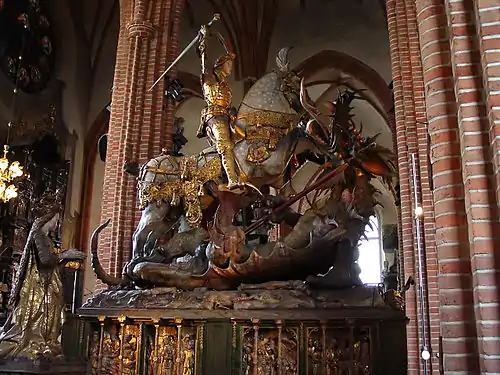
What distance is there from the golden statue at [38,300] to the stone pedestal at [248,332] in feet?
1.26

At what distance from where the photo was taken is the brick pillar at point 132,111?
8.87 metres

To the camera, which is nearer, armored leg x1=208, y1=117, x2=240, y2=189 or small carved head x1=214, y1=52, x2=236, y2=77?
armored leg x1=208, y1=117, x2=240, y2=189

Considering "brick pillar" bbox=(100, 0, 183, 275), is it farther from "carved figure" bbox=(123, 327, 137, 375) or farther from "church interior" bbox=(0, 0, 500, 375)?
"carved figure" bbox=(123, 327, 137, 375)

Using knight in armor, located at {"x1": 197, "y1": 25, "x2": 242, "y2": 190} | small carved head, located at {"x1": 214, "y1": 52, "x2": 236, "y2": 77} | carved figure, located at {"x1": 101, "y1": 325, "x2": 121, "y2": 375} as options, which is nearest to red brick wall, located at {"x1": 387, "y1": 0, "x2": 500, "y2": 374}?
knight in armor, located at {"x1": 197, "y1": 25, "x2": 242, "y2": 190}

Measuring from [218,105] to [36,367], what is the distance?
11.6 ft

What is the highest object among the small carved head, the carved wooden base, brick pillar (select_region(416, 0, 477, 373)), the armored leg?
the small carved head

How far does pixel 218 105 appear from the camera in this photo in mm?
7051

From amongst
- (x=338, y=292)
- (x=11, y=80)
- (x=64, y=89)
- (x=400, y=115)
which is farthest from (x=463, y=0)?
(x=64, y=89)

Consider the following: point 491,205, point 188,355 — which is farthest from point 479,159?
point 188,355

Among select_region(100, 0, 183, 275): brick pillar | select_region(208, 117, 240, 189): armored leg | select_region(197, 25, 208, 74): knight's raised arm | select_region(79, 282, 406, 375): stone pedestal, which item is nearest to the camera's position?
select_region(79, 282, 406, 375): stone pedestal

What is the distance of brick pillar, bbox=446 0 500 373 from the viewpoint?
2.64 metres

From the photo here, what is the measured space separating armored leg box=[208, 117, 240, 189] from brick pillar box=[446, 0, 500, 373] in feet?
12.7

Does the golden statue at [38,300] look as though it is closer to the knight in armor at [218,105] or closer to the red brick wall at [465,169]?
the knight in armor at [218,105]

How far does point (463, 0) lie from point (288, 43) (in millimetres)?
13181
